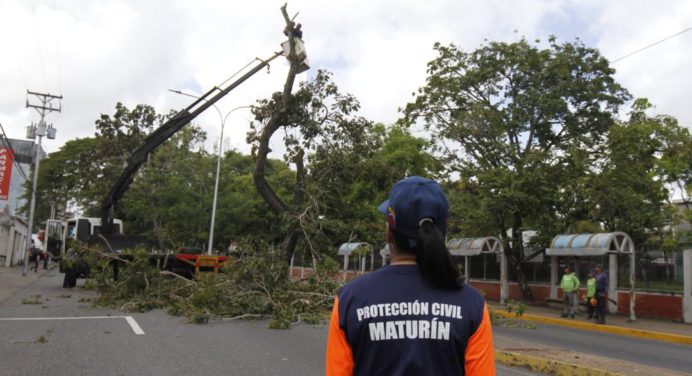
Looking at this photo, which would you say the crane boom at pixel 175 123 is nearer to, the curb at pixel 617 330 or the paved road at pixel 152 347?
the paved road at pixel 152 347

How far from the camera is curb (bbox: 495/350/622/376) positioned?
293 inches

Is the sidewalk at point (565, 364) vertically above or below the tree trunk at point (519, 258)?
below

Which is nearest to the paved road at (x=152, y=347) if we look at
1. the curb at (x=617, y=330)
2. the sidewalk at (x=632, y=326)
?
the curb at (x=617, y=330)

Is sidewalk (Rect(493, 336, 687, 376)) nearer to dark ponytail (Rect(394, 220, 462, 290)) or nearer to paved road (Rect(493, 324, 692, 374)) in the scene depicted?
paved road (Rect(493, 324, 692, 374))

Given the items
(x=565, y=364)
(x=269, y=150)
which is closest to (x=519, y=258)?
(x=269, y=150)

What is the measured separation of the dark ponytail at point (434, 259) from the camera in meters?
2.03

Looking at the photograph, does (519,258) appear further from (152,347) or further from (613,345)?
(152,347)

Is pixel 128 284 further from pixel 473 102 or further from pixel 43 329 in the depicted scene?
pixel 473 102

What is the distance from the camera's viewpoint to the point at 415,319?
201 centimetres

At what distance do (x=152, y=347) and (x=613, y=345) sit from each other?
967 cm

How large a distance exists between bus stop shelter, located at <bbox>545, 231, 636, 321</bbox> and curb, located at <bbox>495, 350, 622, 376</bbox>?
37.7 feet

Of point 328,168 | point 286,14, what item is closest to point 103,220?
point 328,168

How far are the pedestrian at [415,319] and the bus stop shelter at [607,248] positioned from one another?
18.2m

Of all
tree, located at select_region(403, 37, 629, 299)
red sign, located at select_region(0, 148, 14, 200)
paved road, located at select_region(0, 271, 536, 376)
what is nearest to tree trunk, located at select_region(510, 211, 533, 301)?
tree, located at select_region(403, 37, 629, 299)
